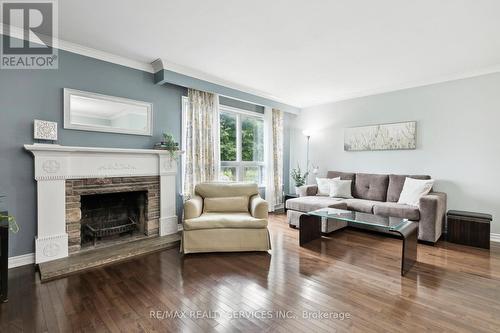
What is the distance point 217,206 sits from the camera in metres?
3.32

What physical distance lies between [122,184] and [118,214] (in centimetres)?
54

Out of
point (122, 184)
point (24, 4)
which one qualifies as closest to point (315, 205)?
point (122, 184)

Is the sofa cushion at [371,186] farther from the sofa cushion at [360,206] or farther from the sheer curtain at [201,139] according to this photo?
the sheer curtain at [201,139]

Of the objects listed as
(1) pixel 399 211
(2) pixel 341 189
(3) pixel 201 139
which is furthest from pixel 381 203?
(3) pixel 201 139

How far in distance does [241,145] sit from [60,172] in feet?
9.83

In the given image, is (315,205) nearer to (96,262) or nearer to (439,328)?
(439,328)

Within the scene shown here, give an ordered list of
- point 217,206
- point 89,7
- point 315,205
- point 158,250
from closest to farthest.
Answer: point 89,7
point 158,250
point 217,206
point 315,205

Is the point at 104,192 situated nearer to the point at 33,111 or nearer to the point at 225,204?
the point at 33,111

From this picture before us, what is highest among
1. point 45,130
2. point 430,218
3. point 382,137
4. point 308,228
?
point 382,137

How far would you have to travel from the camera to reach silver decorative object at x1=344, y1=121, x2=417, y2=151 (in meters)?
4.09

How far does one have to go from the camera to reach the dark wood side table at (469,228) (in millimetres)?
3127

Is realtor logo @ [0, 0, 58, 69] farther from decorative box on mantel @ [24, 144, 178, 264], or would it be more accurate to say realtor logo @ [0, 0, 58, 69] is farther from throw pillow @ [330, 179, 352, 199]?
throw pillow @ [330, 179, 352, 199]

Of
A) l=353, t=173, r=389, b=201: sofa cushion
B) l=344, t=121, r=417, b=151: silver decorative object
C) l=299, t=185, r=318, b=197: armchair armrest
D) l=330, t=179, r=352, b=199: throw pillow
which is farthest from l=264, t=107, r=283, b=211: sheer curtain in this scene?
l=353, t=173, r=389, b=201: sofa cushion

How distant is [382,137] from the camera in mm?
4379
